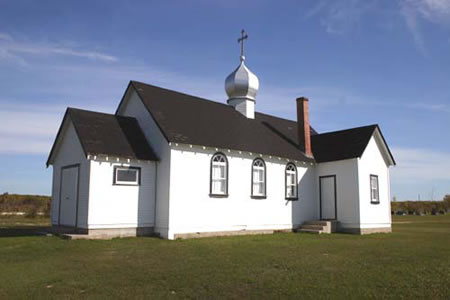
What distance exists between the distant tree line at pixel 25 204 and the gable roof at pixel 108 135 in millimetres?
15961

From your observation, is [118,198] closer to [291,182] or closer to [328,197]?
[291,182]

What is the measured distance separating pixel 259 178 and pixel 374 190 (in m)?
7.14

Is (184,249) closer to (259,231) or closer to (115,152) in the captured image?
(115,152)

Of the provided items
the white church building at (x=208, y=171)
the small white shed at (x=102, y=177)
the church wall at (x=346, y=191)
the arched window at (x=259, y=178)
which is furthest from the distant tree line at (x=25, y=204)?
the church wall at (x=346, y=191)

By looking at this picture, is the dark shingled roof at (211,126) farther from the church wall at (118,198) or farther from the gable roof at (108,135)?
the church wall at (118,198)

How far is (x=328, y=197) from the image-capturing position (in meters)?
23.2

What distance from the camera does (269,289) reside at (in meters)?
7.80

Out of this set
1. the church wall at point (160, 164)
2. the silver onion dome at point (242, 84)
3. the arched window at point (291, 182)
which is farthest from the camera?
the silver onion dome at point (242, 84)

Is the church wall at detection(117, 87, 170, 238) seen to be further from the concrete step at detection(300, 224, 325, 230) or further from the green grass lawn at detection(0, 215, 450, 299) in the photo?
the concrete step at detection(300, 224, 325, 230)

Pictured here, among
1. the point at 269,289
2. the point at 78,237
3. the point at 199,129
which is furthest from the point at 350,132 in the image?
the point at 269,289

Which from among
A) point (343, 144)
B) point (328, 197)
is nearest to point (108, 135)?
point (328, 197)

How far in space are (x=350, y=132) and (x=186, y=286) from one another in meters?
18.7

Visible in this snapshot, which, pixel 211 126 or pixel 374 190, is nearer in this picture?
pixel 211 126

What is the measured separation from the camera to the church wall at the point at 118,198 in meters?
16.0
